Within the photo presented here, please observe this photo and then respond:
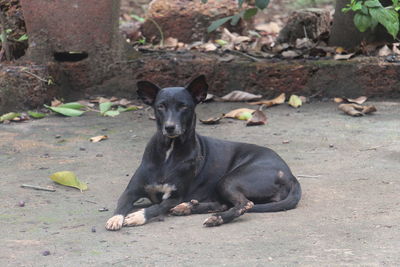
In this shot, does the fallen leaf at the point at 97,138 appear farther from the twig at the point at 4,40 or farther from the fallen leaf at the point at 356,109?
the fallen leaf at the point at 356,109

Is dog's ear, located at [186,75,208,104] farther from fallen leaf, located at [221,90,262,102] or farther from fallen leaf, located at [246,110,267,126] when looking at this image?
fallen leaf, located at [221,90,262,102]

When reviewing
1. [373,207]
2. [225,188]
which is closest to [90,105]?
[225,188]

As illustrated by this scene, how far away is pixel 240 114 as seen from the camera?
6.94 meters

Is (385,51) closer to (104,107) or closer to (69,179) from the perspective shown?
(104,107)

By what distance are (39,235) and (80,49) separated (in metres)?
3.97

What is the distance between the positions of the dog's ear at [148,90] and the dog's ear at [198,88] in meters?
0.22

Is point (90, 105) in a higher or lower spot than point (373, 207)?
lower

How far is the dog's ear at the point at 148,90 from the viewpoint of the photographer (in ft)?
15.9

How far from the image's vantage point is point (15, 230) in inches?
164

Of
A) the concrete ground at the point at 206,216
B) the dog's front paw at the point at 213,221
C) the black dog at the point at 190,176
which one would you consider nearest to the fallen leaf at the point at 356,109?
the concrete ground at the point at 206,216

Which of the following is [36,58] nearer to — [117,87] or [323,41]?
[117,87]

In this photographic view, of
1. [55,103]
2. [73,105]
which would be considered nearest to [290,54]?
[73,105]

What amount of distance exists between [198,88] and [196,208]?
31.3 inches

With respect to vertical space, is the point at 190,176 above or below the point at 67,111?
above
